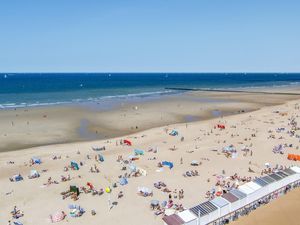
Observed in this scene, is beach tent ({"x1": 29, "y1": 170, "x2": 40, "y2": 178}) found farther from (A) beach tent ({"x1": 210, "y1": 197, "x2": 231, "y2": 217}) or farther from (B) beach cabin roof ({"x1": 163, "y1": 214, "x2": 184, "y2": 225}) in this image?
(A) beach tent ({"x1": 210, "y1": 197, "x2": 231, "y2": 217})

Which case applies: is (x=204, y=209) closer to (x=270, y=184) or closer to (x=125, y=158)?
(x=270, y=184)

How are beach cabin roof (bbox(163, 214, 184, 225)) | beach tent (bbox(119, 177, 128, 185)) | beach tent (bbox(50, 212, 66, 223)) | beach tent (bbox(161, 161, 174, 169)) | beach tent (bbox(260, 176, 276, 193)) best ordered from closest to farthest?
beach cabin roof (bbox(163, 214, 184, 225)) < beach tent (bbox(50, 212, 66, 223)) < beach tent (bbox(260, 176, 276, 193)) < beach tent (bbox(119, 177, 128, 185)) < beach tent (bbox(161, 161, 174, 169))

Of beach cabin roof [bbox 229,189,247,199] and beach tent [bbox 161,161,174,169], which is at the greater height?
beach cabin roof [bbox 229,189,247,199]

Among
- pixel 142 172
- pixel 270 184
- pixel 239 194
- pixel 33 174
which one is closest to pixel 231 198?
pixel 239 194

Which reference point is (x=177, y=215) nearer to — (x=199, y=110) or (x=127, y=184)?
(x=127, y=184)

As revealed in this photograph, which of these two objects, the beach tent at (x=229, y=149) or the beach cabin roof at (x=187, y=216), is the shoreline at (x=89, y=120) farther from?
the beach cabin roof at (x=187, y=216)

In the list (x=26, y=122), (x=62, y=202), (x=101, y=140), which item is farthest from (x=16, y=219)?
(x=26, y=122)

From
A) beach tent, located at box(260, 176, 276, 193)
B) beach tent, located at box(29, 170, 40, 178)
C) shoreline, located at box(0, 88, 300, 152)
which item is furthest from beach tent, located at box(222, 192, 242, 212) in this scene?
shoreline, located at box(0, 88, 300, 152)

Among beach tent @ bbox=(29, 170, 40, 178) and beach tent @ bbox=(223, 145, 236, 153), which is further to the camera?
beach tent @ bbox=(223, 145, 236, 153)

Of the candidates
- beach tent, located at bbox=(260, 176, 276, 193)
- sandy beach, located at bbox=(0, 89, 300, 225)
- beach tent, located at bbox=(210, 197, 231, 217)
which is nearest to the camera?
beach tent, located at bbox=(210, 197, 231, 217)
